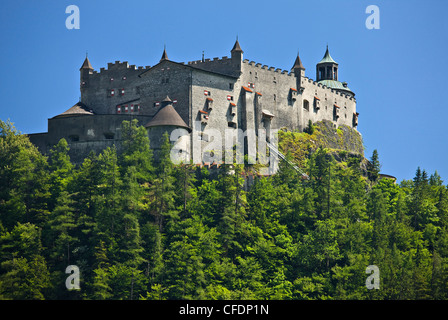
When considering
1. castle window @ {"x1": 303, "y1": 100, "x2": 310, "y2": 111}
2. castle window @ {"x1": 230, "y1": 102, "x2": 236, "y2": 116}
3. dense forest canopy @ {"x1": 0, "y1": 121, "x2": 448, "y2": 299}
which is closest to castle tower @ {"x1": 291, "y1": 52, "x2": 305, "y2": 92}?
castle window @ {"x1": 303, "y1": 100, "x2": 310, "y2": 111}

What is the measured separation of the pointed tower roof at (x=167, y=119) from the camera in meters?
80.0

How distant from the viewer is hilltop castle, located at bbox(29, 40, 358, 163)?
8200 cm

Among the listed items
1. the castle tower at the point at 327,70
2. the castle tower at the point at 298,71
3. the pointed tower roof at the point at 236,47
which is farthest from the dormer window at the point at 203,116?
the castle tower at the point at 327,70

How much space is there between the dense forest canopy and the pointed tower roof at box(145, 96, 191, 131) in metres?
2.10

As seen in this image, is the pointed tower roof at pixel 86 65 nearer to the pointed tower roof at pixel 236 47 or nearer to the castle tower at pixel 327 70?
the pointed tower roof at pixel 236 47

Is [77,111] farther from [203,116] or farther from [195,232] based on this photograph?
[195,232]

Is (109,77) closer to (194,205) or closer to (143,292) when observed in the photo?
(194,205)

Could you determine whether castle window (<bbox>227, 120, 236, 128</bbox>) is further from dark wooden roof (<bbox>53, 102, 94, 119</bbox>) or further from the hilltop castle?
dark wooden roof (<bbox>53, 102, 94, 119</bbox>)

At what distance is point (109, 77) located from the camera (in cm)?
9212

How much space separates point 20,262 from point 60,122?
2263cm

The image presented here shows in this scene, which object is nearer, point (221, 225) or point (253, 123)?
point (221, 225)
